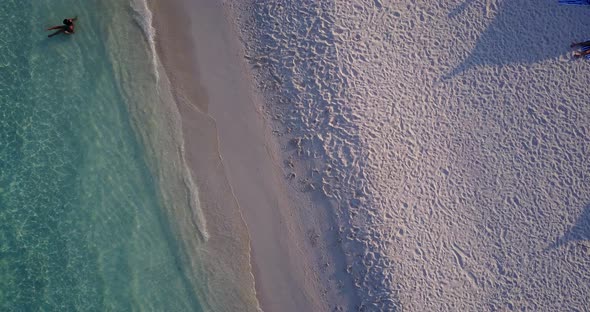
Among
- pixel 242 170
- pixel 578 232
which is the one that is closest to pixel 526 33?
pixel 578 232

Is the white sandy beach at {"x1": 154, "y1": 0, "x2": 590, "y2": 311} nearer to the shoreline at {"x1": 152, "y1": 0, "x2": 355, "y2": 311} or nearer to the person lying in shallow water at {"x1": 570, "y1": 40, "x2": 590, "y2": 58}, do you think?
the shoreline at {"x1": 152, "y1": 0, "x2": 355, "y2": 311}

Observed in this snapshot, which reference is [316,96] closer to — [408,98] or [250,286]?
[408,98]

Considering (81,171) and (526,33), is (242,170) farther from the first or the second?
(526,33)

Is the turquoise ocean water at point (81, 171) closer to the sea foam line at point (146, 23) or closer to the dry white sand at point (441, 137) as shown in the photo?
the sea foam line at point (146, 23)

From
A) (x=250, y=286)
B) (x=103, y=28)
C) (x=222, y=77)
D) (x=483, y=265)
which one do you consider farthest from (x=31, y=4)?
(x=483, y=265)

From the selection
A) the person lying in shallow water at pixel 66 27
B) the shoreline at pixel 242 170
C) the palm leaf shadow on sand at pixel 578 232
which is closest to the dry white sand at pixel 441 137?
the palm leaf shadow on sand at pixel 578 232

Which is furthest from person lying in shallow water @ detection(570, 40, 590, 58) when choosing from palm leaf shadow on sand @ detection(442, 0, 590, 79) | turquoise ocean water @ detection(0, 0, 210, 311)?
turquoise ocean water @ detection(0, 0, 210, 311)
